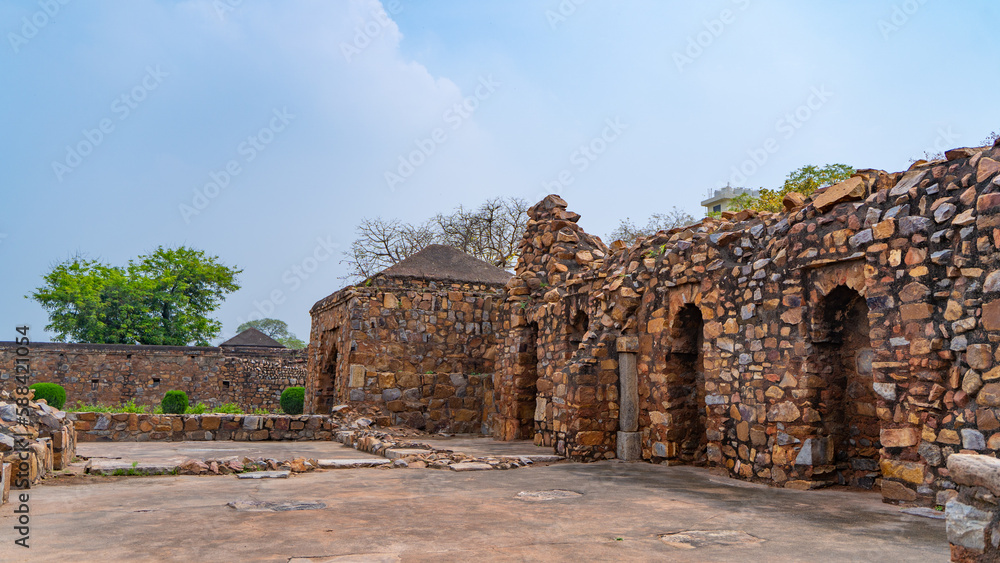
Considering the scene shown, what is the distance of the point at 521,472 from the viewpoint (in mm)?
8633

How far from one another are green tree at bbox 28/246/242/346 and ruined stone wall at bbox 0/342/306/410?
5245 millimetres

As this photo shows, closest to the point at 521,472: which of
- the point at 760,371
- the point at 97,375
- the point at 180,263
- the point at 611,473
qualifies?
the point at 611,473

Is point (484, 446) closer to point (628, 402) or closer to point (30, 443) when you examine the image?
point (628, 402)

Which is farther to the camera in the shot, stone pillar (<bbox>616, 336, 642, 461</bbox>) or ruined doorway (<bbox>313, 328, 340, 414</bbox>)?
ruined doorway (<bbox>313, 328, 340, 414</bbox>)

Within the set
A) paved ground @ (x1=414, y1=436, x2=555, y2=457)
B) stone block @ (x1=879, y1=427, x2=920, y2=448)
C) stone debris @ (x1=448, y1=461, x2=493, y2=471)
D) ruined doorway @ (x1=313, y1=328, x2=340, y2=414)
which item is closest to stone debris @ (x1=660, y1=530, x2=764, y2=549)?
stone block @ (x1=879, y1=427, x2=920, y2=448)

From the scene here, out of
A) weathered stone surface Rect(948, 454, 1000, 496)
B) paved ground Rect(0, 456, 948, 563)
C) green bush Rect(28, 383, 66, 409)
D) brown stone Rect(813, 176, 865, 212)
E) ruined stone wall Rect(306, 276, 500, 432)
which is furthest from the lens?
green bush Rect(28, 383, 66, 409)

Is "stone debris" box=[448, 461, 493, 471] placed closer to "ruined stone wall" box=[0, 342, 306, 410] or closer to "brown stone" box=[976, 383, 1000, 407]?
"brown stone" box=[976, 383, 1000, 407]

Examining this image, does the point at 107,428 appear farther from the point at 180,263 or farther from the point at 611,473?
the point at 180,263

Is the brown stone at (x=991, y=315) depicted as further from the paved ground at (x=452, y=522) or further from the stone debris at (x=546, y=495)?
the stone debris at (x=546, y=495)

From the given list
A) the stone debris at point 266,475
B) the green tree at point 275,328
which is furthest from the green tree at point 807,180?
the green tree at point 275,328

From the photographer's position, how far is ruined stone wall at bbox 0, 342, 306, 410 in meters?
26.5

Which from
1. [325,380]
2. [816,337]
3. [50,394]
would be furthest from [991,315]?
[50,394]

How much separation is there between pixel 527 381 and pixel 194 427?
258 inches

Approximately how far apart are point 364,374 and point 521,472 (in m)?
6.68
